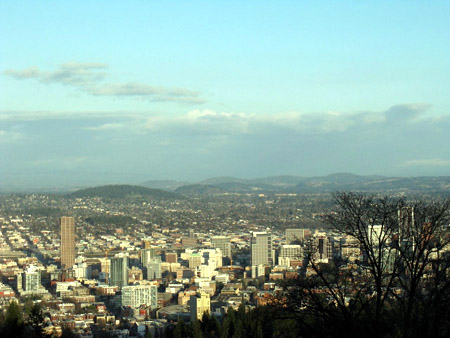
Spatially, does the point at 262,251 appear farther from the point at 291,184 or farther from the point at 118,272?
the point at 291,184

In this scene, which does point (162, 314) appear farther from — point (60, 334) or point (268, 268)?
point (268, 268)

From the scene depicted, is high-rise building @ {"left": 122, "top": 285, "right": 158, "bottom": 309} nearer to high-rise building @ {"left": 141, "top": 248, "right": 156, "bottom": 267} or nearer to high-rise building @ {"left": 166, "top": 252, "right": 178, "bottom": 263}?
high-rise building @ {"left": 141, "top": 248, "right": 156, "bottom": 267}

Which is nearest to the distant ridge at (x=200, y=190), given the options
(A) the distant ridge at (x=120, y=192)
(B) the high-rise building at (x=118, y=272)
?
(A) the distant ridge at (x=120, y=192)

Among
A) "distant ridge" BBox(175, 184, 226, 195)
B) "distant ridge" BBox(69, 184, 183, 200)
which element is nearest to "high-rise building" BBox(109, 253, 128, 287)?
"distant ridge" BBox(69, 184, 183, 200)

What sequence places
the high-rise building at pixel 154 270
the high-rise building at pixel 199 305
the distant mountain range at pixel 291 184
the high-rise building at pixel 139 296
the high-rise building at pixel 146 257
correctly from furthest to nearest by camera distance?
1. the distant mountain range at pixel 291 184
2. the high-rise building at pixel 146 257
3. the high-rise building at pixel 154 270
4. the high-rise building at pixel 139 296
5. the high-rise building at pixel 199 305

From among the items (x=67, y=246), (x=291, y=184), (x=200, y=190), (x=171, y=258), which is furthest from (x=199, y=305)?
(x=291, y=184)

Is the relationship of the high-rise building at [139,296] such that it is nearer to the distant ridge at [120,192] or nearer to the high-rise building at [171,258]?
the high-rise building at [171,258]
